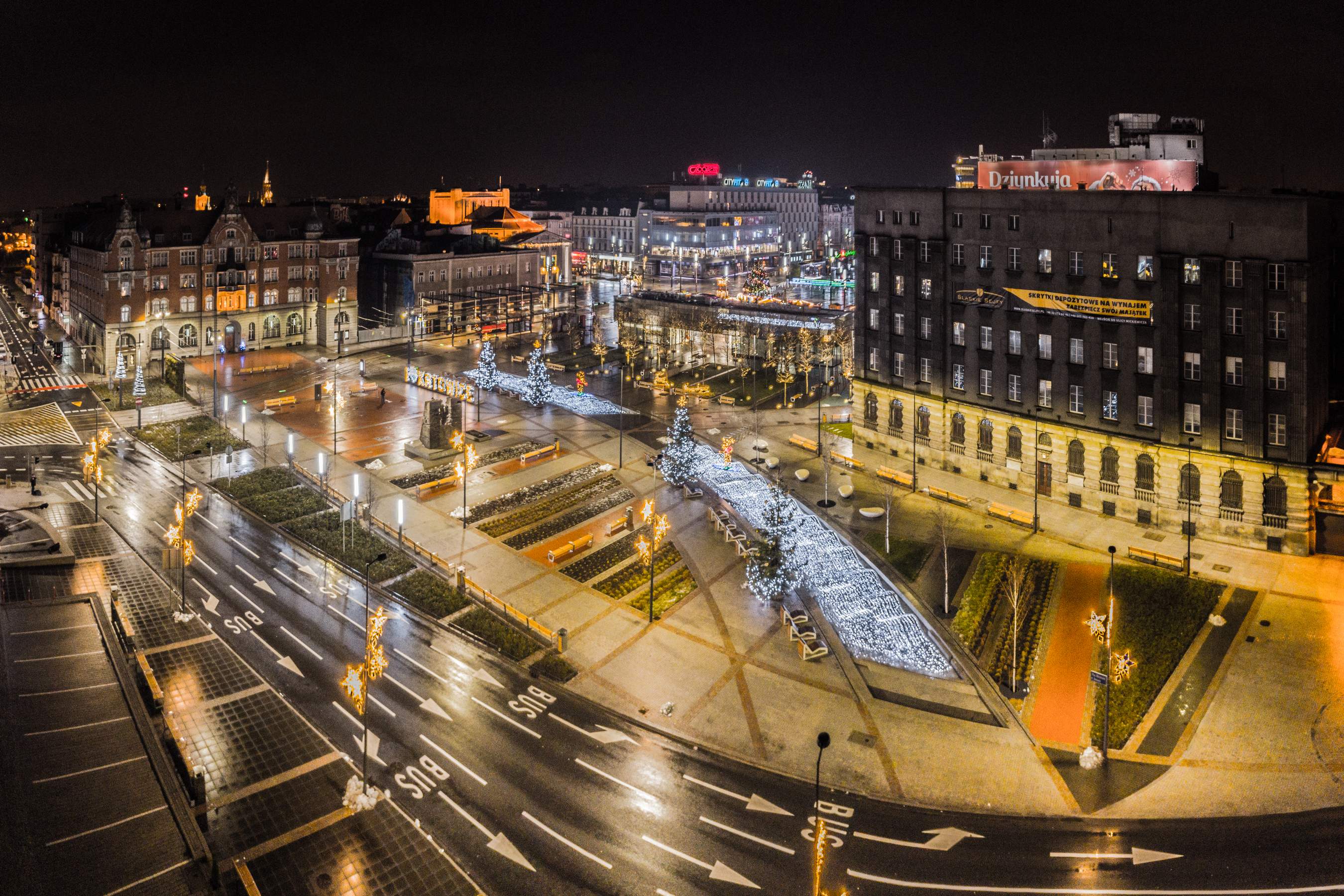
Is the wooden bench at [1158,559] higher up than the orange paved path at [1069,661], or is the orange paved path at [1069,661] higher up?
the wooden bench at [1158,559]

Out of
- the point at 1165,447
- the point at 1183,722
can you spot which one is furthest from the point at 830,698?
the point at 1165,447

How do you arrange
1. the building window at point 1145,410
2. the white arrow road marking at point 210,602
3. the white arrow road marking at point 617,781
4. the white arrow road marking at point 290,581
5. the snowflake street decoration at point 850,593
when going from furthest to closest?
the building window at point 1145,410, the white arrow road marking at point 290,581, the white arrow road marking at point 210,602, the snowflake street decoration at point 850,593, the white arrow road marking at point 617,781

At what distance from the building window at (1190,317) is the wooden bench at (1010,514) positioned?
51.7 feet

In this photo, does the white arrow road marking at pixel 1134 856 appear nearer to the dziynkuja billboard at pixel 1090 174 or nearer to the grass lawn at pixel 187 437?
the dziynkuja billboard at pixel 1090 174

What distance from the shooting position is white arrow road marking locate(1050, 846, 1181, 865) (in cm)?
3130

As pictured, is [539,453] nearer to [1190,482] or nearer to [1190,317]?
[1190,482]

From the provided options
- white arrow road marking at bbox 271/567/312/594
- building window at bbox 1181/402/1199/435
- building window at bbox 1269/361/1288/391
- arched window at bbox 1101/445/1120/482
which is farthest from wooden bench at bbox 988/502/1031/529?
white arrow road marking at bbox 271/567/312/594

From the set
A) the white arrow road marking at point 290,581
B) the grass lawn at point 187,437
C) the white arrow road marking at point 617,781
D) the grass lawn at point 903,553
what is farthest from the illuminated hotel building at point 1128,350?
the grass lawn at point 187,437

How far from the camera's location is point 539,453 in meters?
77.8

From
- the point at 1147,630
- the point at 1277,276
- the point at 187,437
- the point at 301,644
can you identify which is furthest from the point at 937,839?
the point at 187,437

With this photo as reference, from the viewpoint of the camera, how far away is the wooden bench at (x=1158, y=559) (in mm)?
54281

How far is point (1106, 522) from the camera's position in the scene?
61219mm

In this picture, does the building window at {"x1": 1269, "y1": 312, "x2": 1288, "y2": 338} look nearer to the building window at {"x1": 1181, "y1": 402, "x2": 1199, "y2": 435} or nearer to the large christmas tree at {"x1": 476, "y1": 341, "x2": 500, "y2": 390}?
the building window at {"x1": 1181, "y1": 402, "x2": 1199, "y2": 435}

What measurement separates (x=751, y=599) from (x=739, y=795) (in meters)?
17.6
